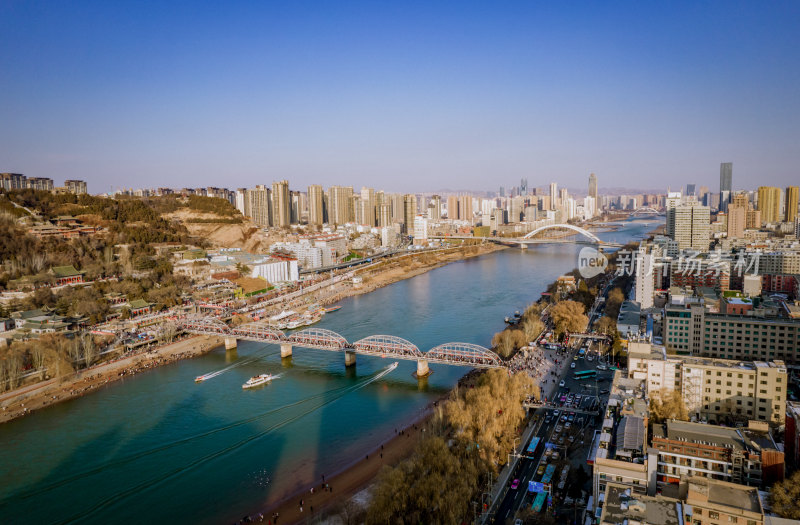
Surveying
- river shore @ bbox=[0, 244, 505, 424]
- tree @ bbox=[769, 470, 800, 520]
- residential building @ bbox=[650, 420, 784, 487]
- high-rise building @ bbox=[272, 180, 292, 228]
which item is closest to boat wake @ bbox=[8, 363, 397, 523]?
river shore @ bbox=[0, 244, 505, 424]

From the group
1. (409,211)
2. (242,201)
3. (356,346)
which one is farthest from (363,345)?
(242,201)

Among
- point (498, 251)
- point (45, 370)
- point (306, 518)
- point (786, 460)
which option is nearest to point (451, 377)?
point (306, 518)

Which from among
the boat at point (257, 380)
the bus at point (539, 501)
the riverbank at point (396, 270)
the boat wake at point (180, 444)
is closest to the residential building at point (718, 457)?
the bus at point (539, 501)

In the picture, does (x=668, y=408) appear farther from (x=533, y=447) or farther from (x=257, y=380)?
(x=257, y=380)

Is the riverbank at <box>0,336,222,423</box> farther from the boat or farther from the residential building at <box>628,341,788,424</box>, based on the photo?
the residential building at <box>628,341,788,424</box>

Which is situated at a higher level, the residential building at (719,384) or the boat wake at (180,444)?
the residential building at (719,384)

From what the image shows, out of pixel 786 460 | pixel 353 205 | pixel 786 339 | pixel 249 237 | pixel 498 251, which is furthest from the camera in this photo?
pixel 353 205

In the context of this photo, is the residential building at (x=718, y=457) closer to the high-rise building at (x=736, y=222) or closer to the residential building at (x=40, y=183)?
the high-rise building at (x=736, y=222)

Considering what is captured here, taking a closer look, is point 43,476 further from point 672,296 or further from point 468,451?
point 672,296
